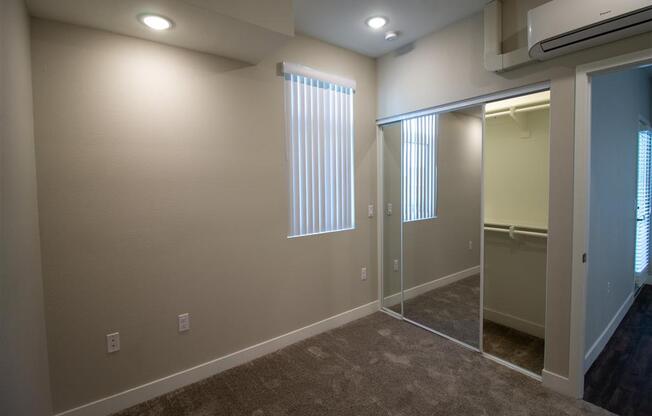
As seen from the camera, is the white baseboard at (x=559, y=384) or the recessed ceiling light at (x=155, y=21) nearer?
the recessed ceiling light at (x=155, y=21)

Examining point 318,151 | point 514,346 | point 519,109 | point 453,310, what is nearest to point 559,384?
point 514,346

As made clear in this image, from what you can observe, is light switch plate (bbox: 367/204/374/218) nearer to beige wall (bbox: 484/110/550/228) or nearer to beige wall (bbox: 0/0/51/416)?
beige wall (bbox: 484/110/550/228)

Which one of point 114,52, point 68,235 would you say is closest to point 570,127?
point 114,52

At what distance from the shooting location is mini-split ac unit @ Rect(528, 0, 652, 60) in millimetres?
1571

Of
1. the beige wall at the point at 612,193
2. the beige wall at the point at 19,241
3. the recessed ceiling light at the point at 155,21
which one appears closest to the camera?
the beige wall at the point at 19,241

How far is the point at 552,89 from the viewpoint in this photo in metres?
2.04

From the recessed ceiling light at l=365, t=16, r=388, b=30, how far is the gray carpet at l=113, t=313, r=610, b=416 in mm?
2760

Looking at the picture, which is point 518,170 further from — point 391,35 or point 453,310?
point 391,35

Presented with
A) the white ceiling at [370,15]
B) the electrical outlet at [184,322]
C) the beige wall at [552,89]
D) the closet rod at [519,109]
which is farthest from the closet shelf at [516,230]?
the electrical outlet at [184,322]

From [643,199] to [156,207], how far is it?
5362 mm

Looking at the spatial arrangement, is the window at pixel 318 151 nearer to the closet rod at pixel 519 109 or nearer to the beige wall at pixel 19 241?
the closet rod at pixel 519 109

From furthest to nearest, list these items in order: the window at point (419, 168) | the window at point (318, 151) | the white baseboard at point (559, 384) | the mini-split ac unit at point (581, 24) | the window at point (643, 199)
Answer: the window at point (643, 199) < the window at point (419, 168) < the window at point (318, 151) < the white baseboard at point (559, 384) < the mini-split ac unit at point (581, 24)

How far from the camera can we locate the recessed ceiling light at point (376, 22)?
98.6 inches

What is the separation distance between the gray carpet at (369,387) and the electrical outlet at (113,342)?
42 centimetres
